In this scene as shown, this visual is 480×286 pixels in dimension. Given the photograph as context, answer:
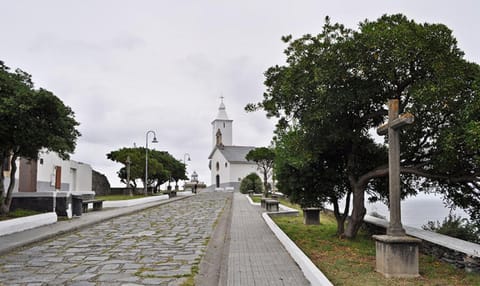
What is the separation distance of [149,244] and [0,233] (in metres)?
4.17

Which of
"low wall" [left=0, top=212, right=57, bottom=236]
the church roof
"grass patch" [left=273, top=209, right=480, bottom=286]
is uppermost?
the church roof

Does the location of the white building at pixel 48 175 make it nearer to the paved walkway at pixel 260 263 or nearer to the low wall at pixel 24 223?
the low wall at pixel 24 223

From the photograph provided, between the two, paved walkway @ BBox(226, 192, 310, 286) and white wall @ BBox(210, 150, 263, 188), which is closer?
paved walkway @ BBox(226, 192, 310, 286)

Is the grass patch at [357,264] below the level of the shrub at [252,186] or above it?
below

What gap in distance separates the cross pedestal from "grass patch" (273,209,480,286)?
0.17 metres

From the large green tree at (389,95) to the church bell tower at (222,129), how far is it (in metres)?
63.9

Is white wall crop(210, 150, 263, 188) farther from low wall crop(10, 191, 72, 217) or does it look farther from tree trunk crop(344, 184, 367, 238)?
tree trunk crop(344, 184, 367, 238)

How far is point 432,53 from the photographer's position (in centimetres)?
870

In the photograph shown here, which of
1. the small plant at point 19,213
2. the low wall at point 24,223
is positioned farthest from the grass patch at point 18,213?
the low wall at point 24,223

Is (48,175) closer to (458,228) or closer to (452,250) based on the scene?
(458,228)

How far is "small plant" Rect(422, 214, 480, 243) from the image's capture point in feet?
36.1

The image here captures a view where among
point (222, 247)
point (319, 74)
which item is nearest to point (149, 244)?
point (222, 247)

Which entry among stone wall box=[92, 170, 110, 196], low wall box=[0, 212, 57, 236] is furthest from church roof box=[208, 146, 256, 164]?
low wall box=[0, 212, 57, 236]

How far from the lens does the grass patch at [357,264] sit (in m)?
6.68
